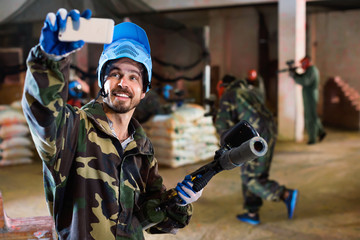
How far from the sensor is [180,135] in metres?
5.86

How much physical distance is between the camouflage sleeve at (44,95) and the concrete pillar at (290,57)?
24.6 feet

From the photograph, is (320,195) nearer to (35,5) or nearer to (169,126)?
(169,126)

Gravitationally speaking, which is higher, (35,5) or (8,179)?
(35,5)

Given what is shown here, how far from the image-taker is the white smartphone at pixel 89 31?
986mm

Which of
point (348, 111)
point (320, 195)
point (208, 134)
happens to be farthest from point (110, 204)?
point (348, 111)

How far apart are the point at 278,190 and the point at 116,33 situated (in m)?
2.77

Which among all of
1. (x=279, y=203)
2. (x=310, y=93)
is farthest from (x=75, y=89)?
(x=310, y=93)

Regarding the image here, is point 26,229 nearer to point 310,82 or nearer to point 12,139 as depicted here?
point 12,139

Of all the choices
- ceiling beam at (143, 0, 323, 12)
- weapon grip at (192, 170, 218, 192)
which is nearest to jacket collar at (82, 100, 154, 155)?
weapon grip at (192, 170, 218, 192)

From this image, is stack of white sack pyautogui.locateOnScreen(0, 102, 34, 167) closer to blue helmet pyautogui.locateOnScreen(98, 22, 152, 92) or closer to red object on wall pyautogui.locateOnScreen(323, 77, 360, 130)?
blue helmet pyautogui.locateOnScreen(98, 22, 152, 92)

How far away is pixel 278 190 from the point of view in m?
3.82

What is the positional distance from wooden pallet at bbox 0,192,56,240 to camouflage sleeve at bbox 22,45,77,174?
1.12 meters

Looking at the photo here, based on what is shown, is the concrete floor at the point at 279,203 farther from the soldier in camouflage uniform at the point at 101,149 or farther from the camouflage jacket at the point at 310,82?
the soldier in camouflage uniform at the point at 101,149

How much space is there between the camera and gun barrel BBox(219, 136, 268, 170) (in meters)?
1.30
